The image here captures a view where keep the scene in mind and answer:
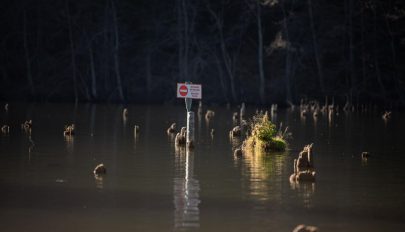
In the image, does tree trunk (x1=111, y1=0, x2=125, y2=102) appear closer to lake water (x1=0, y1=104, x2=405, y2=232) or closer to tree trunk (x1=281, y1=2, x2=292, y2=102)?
tree trunk (x1=281, y1=2, x2=292, y2=102)

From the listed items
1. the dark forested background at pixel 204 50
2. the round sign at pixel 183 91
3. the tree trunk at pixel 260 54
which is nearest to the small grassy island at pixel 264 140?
the round sign at pixel 183 91

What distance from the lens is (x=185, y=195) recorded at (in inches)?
685

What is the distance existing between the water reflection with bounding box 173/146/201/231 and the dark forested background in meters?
44.5

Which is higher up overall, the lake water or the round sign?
the round sign

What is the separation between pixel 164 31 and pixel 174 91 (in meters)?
6.05

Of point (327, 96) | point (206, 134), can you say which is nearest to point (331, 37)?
point (327, 96)

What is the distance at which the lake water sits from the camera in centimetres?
1479

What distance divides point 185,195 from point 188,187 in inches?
44.4

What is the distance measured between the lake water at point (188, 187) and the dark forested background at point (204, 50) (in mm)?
36532

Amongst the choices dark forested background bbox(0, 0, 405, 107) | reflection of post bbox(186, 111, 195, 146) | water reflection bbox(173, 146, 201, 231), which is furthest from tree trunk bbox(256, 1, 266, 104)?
water reflection bbox(173, 146, 201, 231)

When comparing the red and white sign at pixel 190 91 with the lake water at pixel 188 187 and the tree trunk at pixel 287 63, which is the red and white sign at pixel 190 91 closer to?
the lake water at pixel 188 187

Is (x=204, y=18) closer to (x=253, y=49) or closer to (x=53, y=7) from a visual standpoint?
(x=253, y=49)

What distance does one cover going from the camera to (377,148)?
2908 centimetres

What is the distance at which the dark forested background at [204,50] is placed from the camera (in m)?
67.8
